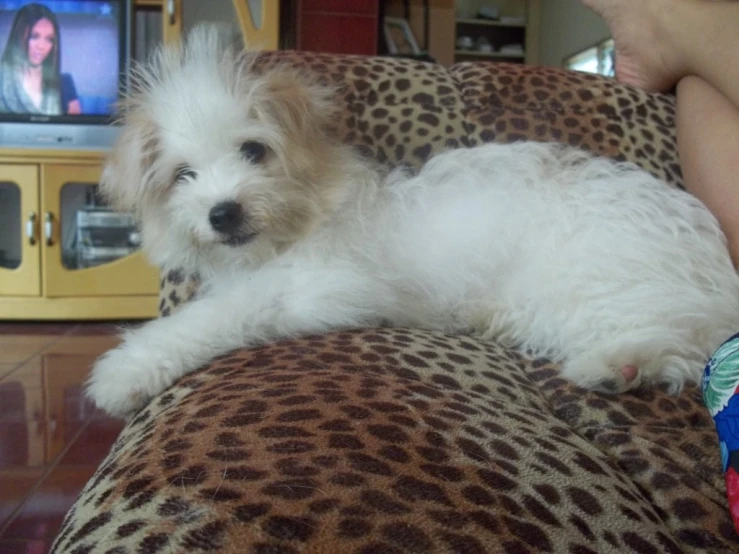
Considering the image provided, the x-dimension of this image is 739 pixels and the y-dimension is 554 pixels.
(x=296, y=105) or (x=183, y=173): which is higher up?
(x=296, y=105)

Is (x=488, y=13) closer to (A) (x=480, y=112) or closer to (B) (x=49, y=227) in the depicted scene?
(B) (x=49, y=227)

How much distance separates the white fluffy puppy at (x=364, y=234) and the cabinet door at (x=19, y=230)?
2.06m

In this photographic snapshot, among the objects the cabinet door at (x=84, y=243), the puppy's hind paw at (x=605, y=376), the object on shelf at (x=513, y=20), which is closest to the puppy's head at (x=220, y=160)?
the puppy's hind paw at (x=605, y=376)

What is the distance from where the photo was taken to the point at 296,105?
4.88 feet

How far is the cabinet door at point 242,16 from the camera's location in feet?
11.8

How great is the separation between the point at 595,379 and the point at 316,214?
72cm

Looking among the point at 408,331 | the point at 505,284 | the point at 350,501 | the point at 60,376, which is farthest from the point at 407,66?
the point at 60,376

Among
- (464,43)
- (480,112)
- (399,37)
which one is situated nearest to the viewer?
(480,112)

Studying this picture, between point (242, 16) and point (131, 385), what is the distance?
9.77ft

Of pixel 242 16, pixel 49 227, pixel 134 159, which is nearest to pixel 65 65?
pixel 49 227

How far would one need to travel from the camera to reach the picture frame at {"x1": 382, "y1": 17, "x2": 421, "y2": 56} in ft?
17.1

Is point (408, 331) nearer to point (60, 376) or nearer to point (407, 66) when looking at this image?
point (407, 66)

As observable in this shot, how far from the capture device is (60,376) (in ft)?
8.48

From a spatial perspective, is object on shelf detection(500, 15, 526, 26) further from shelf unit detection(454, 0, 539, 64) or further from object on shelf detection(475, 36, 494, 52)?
object on shelf detection(475, 36, 494, 52)
